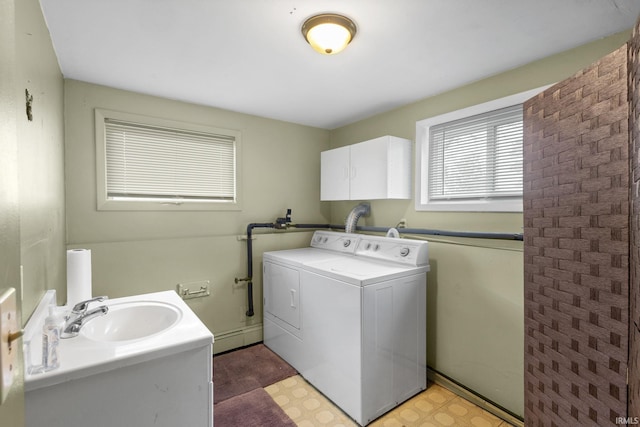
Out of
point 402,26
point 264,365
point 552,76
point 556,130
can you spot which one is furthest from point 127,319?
point 552,76

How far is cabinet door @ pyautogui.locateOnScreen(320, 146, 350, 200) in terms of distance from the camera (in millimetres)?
2832

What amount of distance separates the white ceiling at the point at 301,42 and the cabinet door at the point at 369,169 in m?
0.42

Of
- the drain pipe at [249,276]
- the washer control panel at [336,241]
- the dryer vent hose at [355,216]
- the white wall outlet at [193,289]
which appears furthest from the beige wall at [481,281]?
the white wall outlet at [193,289]

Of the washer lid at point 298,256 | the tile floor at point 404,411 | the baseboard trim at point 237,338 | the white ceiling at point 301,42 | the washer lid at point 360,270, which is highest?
the white ceiling at point 301,42

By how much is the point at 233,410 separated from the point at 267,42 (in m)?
2.29

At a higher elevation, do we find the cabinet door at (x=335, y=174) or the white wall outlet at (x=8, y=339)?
the cabinet door at (x=335, y=174)

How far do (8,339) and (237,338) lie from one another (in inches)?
104

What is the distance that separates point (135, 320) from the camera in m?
1.59

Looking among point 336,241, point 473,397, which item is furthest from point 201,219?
point 473,397

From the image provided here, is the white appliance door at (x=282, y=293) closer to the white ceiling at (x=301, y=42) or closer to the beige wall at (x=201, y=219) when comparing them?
the beige wall at (x=201, y=219)

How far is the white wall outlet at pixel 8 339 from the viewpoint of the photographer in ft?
1.22

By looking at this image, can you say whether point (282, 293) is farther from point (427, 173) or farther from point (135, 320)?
point (427, 173)

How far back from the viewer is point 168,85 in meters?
2.20

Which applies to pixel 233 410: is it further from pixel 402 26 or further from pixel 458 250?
pixel 402 26
